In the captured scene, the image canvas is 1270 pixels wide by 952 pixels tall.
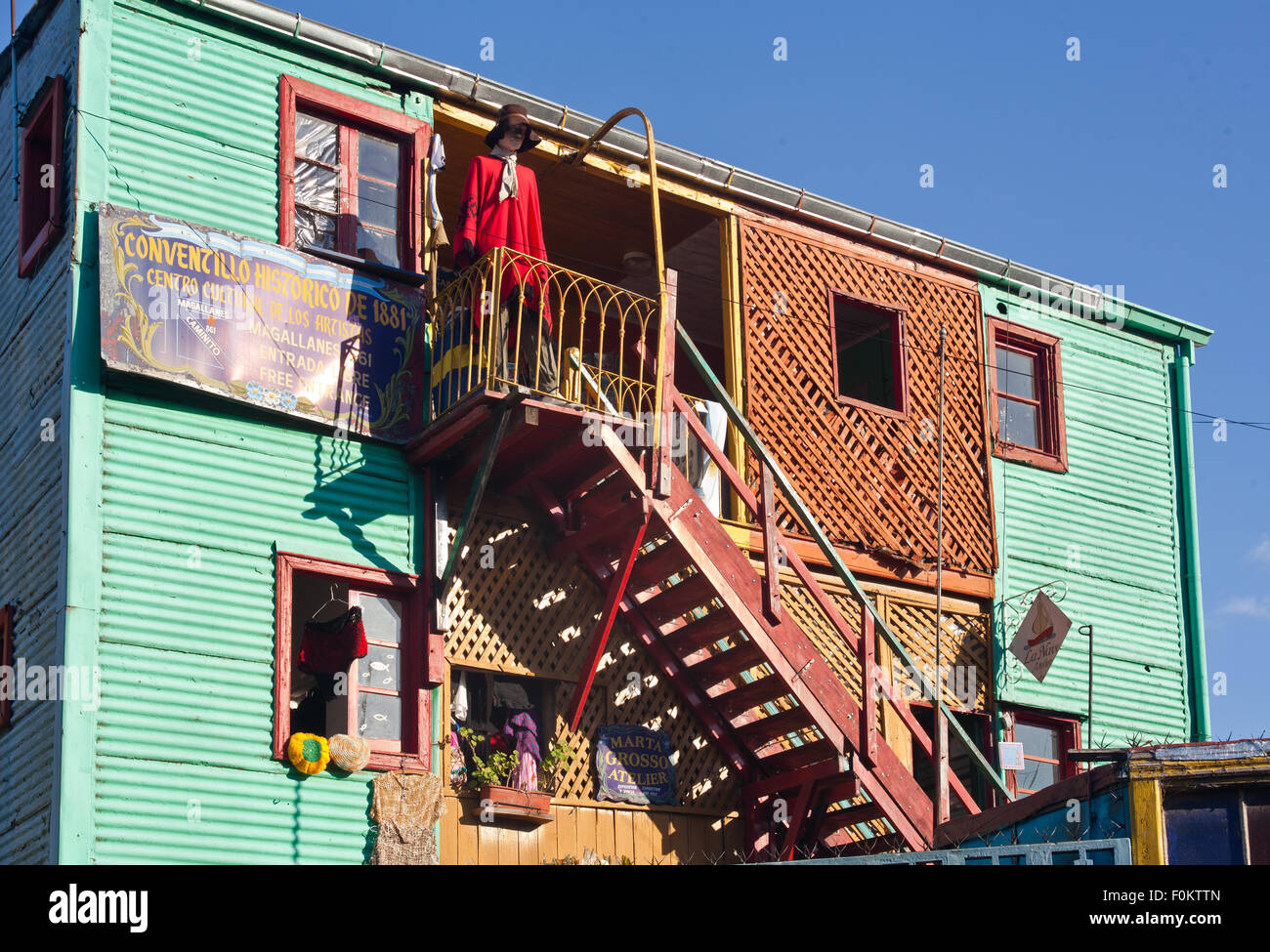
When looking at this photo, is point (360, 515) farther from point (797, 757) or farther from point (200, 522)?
point (797, 757)

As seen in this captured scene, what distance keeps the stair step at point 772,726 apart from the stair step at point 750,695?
153mm

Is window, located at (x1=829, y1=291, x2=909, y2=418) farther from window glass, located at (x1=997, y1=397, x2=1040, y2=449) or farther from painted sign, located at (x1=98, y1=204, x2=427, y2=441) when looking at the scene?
painted sign, located at (x1=98, y1=204, x2=427, y2=441)

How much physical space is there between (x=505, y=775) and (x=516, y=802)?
256 mm

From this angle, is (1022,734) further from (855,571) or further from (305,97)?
(305,97)

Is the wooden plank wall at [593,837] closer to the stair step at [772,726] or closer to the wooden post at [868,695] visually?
the stair step at [772,726]

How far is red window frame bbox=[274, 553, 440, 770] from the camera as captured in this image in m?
12.3

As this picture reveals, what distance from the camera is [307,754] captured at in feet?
39.7

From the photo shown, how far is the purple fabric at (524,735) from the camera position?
13.5 m

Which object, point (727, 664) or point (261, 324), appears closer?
point (261, 324)

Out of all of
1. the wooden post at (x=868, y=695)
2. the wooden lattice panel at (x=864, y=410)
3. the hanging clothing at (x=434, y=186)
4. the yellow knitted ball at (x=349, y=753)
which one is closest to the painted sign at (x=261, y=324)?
the hanging clothing at (x=434, y=186)

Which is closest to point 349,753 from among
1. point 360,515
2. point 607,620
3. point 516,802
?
point 516,802

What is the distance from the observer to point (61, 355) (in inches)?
488

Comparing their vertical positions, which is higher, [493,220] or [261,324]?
[493,220]

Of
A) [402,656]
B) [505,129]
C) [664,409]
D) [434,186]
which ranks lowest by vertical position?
[402,656]
